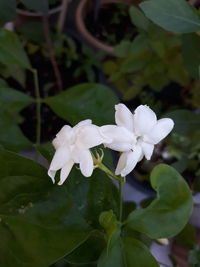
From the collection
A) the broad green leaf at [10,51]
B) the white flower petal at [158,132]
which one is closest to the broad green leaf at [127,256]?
the white flower petal at [158,132]

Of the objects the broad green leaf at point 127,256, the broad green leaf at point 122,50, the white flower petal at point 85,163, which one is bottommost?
the broad green leaf at point 122,50

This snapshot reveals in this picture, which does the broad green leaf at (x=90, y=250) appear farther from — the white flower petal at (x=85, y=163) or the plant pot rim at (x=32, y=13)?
the plant pot rim at (x=32, y=13)

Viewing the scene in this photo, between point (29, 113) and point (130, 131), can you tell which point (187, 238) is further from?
point (29, 113)

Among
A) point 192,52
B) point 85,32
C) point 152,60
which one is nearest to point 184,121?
point 192,52

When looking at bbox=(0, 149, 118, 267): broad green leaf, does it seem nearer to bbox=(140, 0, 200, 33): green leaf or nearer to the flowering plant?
the flowering plant

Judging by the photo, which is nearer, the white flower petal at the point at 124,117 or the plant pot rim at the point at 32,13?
the white flower petal at the point at 124,117
